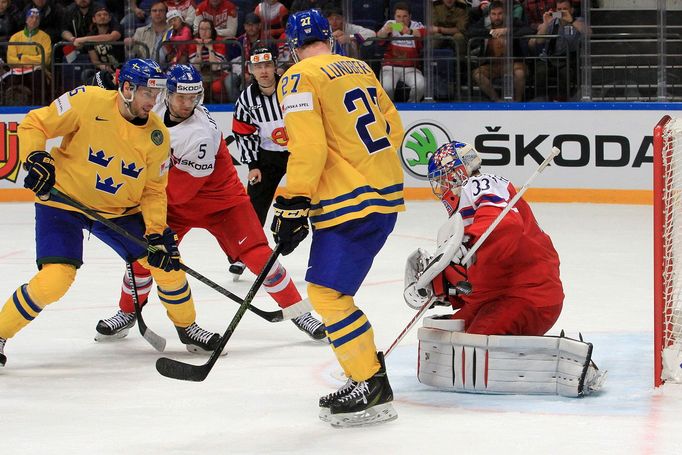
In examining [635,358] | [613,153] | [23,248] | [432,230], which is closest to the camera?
[635,358]

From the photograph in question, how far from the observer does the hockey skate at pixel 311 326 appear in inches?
196

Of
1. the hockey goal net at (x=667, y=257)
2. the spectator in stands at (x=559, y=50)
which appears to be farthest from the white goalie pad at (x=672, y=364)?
the spectator in stands at (x=559, y=50)

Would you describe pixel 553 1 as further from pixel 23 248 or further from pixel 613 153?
pixel 23 248

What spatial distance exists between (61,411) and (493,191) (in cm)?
154

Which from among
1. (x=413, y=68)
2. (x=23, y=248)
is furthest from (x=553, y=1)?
(x=23, y=248)

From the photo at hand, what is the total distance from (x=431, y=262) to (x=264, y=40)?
6327 millimetres

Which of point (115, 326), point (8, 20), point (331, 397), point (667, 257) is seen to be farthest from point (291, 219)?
point (8, 20)

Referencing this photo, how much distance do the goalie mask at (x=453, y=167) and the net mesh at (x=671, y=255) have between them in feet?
2.04

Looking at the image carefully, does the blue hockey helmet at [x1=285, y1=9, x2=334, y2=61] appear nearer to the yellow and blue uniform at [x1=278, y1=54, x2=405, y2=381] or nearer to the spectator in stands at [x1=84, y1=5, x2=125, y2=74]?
the yellow and blue uniform at [x1=278, y1=54, x2=405, y2=381]

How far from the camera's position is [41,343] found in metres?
5.04

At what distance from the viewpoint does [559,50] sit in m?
9.44

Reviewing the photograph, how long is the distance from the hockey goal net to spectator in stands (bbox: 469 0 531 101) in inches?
210

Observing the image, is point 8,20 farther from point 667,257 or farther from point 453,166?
point 667,257

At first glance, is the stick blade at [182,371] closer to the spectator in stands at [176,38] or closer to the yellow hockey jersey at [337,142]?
the yellow hockey jersey at [337,142]
